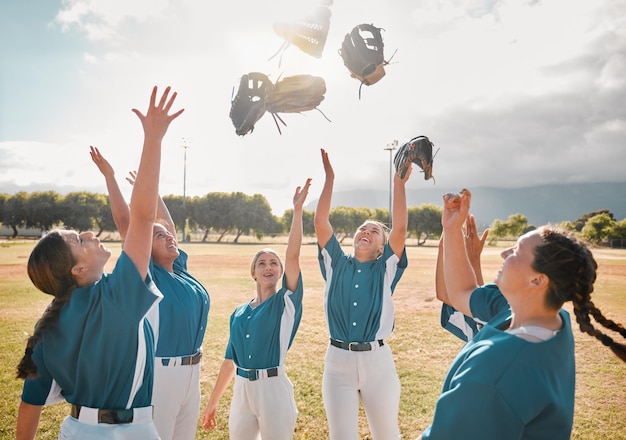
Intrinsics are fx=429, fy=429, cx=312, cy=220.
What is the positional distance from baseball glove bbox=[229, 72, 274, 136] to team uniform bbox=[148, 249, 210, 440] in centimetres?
150

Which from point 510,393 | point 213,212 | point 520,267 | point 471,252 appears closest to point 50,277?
point 510,393

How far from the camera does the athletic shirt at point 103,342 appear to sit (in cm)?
223

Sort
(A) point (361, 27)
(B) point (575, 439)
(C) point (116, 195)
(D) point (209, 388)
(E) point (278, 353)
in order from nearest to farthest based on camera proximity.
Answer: (A) point (361, 27) < (C) point (116, 195) < (E) point (278, 353) < (B) point (575, 439) < (D) point (209, 388)

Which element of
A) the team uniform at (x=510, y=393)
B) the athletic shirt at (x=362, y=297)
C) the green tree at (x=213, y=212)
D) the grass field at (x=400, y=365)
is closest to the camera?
the team uniform at (x=510, y=393)

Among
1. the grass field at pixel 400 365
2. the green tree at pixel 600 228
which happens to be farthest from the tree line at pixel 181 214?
the grass field at pixel 400 365

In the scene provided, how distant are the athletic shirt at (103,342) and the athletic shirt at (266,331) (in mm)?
1356

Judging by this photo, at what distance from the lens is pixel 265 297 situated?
404cm

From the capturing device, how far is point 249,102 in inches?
113

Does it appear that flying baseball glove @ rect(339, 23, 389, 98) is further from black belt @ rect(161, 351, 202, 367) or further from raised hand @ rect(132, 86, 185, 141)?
black belt @ rect(161, 351, 202, 367)

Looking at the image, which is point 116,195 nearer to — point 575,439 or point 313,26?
point 313,26

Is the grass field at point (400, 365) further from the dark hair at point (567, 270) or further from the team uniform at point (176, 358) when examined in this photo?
the dark hair at point (567, 270)

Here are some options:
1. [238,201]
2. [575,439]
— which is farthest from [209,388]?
[238,201]

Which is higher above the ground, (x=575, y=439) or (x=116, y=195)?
(x=116, y=195)

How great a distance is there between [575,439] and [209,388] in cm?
549
